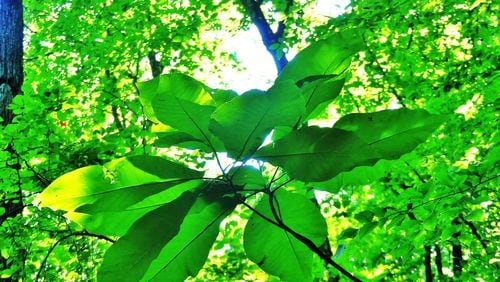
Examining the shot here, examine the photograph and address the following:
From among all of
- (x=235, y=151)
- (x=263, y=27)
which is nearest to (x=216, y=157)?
(x=235, y=151)

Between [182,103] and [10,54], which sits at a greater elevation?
[10,54]

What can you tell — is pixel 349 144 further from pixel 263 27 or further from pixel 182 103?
pixel 263 27

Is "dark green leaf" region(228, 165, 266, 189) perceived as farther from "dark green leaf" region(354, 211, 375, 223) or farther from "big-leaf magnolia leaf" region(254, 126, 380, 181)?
"dark green leaf" region(354, 211, 375, 223)

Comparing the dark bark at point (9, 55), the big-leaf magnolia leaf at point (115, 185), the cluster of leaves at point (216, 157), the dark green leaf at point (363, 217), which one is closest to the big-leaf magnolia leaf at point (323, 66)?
the cluster of leaves at point (216, 157)

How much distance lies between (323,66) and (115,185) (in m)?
0.40

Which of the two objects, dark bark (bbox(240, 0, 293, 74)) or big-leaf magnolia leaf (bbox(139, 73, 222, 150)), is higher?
dark bark (bbox(240, 0, 293, 74))

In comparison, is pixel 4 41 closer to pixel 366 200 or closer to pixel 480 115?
pixel 480 115

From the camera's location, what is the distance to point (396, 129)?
656 millimetres

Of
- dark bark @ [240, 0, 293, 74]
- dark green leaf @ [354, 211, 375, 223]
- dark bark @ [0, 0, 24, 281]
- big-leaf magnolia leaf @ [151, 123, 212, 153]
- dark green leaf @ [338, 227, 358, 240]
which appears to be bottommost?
dark green leaf @ [338, 227, 358, 240]

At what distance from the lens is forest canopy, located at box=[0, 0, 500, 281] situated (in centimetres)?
64

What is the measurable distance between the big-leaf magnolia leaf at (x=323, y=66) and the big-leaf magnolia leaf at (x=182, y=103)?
14cm

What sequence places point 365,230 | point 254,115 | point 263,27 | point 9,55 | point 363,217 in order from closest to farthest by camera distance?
point 254,115 < point 365,230 < point 363,217 < point 9,55 < point 263,27

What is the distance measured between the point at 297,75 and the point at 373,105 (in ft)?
21.9

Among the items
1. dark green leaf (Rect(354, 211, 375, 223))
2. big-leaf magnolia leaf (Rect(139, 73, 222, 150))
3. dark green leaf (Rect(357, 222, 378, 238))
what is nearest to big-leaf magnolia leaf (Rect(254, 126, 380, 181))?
big-leaf magnolia leaf (Rect(139, 73, 222, 150))
